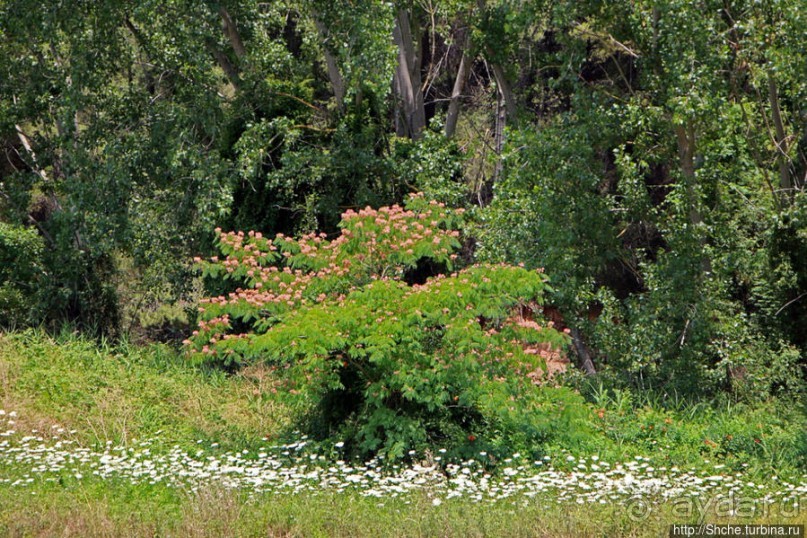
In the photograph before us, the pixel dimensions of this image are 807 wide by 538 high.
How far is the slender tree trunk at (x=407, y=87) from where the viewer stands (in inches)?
629

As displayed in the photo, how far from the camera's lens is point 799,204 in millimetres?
11406

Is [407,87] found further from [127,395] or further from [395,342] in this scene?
[395,342]

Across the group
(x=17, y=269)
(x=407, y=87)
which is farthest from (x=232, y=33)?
(x=17, y=269)

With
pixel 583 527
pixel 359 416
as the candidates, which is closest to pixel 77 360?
pixel 359 416

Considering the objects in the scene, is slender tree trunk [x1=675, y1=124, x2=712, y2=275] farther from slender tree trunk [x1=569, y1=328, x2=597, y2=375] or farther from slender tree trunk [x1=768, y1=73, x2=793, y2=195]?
slender tree trunk [x1=569, y1=328, x2=597, y2=375]

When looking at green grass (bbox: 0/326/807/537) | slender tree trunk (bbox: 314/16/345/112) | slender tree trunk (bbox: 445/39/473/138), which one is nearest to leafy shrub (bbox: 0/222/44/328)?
green grass (bbox: 0/326/807/537)

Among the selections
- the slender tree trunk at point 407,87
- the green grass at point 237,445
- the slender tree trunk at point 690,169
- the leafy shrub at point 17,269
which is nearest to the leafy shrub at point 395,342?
the green grass at point 237,445

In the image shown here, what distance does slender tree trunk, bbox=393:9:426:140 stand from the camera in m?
16.0

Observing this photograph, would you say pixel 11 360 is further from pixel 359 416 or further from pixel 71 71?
pixel 359 416

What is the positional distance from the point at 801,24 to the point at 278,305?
19.2 ft

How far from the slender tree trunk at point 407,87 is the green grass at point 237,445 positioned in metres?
4.76

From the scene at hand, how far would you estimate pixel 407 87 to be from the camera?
16047 mm

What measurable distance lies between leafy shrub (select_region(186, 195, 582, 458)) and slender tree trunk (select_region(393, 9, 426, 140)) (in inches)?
211

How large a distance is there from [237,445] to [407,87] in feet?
23.5
